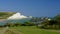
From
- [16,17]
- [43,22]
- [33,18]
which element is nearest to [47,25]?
[43,22]

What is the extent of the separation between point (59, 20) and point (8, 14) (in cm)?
406

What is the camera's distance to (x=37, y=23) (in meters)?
11.4

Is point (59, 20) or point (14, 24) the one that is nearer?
point (59, 20)

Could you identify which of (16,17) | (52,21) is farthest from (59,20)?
(16,17)

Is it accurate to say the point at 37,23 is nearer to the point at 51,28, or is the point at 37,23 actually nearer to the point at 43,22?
the point at 43,22

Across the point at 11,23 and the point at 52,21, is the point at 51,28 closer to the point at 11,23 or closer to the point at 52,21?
the point at 52,21

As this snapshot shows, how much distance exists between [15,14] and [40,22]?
7.03 feet

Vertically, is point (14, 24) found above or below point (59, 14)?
below

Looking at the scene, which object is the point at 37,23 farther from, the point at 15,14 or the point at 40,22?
the point at 15,14

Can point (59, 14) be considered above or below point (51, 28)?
above

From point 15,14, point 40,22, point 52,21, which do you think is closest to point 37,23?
point 40,22

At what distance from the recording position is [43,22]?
11383 millimetres

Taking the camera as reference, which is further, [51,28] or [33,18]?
[33,18]

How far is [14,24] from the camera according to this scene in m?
11.9
